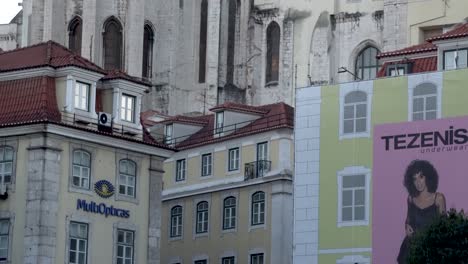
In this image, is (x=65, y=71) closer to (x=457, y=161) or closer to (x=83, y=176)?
(x=83, y=176)

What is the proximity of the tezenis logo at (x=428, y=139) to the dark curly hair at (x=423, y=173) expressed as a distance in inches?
26.4

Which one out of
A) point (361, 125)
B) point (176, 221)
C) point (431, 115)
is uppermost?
point (431, 115)

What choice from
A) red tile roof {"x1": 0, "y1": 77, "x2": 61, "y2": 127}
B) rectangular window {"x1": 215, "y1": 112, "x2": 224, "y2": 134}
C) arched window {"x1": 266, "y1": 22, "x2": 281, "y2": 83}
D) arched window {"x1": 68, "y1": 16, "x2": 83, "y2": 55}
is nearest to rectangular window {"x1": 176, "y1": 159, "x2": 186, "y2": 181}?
rectangular window {"x1": 215, "y1": 112, "x2": 224, "y2": 134}

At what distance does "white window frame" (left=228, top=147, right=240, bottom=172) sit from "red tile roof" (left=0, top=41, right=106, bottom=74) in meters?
11.4

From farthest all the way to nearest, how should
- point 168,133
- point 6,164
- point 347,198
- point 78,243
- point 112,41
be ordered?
point 112,41
point 168,133
point 6,164
point 78,243
point 347,198

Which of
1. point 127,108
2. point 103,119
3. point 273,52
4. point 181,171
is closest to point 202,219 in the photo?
point 181,171

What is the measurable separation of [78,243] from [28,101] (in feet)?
18.7

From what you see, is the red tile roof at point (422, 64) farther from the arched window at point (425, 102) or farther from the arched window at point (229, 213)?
the arched window at point (229, 213)

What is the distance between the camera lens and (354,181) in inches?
3113

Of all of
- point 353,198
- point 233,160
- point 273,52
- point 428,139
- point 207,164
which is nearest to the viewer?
point 428,139

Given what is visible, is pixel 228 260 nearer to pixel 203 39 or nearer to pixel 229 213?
pixel 229 213

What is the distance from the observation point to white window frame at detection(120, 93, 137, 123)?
8262 centimetres

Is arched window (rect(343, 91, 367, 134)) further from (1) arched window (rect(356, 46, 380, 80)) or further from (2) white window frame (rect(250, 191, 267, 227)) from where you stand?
(1) arched window (rect(356, 46, 380, 80))

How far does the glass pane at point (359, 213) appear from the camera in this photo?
258 ft
